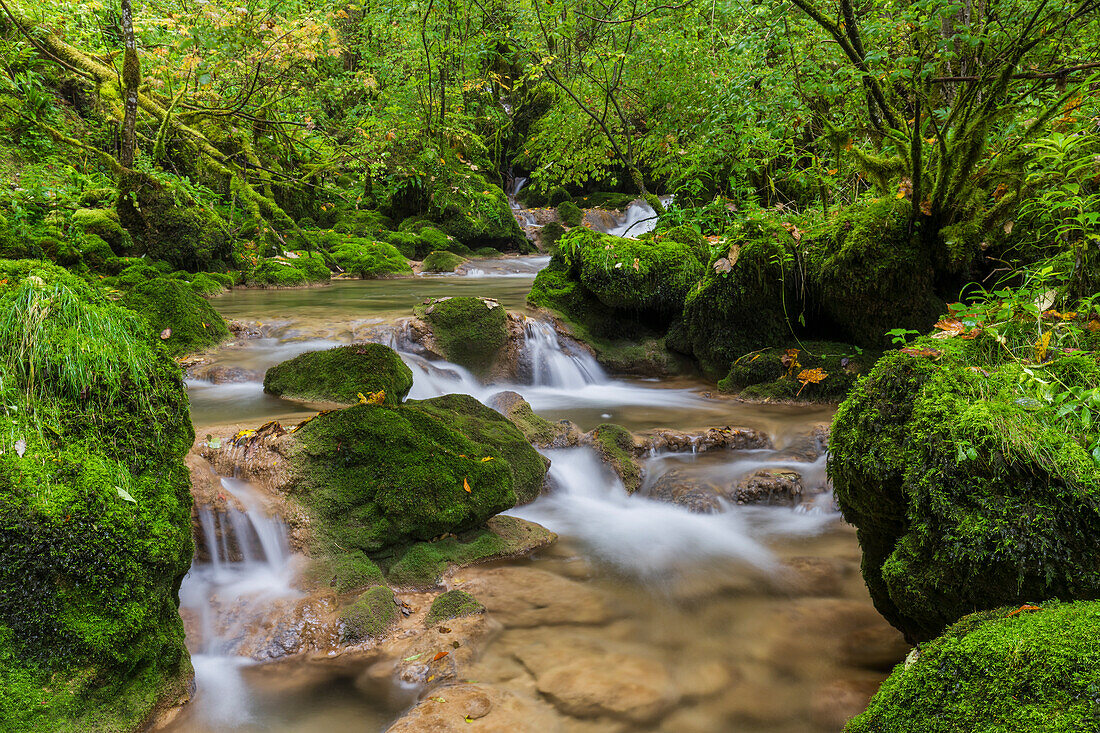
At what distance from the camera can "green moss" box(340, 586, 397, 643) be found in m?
3.37

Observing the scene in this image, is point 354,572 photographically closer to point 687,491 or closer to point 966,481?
point 687,491

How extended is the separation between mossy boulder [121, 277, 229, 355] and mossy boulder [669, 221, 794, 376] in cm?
622

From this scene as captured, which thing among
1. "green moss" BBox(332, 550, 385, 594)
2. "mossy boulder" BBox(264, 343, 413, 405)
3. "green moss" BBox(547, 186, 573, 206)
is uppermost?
"green moss" BBox(547, 186, 573, 206)

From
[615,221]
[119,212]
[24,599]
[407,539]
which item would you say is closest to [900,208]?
[407,539]

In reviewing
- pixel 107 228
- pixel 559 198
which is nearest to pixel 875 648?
pixel 107 228

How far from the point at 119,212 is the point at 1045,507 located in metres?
12.9

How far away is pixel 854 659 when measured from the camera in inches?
128

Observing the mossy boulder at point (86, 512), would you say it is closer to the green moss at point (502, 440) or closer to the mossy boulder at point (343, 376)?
the green moss at point (502, 440)

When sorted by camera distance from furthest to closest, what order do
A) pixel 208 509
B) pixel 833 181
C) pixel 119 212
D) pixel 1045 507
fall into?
pixel 119 212
pixel 833 181
pixel 208 509
pixel 1045 507

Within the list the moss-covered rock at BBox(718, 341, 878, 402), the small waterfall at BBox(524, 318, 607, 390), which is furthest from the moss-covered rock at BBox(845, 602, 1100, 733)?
the small waterfall at BBox(524, 318, 607, 390)

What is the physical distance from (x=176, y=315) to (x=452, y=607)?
6.10 metres

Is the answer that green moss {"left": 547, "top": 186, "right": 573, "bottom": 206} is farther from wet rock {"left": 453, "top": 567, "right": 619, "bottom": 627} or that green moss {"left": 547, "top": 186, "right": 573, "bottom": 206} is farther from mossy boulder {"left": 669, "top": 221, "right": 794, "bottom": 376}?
wet rock {"left": 453, "top": 567, "right": 619, "bottom": 627}

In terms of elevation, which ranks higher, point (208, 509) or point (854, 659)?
point (208, 509)

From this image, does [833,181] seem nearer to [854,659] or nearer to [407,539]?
[854,659]
